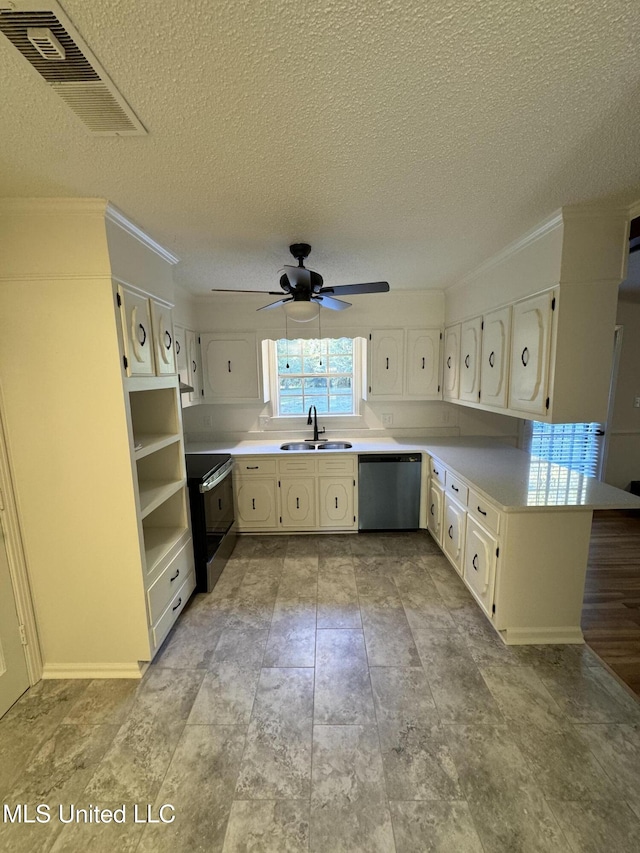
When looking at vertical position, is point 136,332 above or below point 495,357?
above

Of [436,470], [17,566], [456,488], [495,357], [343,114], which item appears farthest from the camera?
[436,470]

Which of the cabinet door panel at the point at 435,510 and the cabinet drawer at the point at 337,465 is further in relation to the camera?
the cabinet drawer at the point at 337,465

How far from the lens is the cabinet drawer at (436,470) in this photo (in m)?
3.05

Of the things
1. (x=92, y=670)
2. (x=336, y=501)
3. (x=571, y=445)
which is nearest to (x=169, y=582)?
(x=92, y=670)

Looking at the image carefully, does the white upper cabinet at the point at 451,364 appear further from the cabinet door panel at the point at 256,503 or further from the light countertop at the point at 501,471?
the cabinet door panel at the point at 256,503

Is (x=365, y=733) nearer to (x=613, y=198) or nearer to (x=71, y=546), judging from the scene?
(x=71, y=546)

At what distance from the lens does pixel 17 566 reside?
5.83ft

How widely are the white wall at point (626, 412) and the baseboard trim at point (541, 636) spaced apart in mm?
2879

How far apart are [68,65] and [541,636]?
3239 millimetres

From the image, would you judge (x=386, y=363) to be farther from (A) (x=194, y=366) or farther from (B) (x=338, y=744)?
(B) (x=338, y=744)

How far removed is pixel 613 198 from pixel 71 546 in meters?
3.28

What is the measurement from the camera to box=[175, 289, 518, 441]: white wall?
3605 mm

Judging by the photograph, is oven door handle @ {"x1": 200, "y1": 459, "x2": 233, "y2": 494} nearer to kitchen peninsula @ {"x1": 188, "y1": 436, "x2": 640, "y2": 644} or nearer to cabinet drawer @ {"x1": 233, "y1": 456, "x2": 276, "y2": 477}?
cabinet drawer @ {"x1": 233, "y1": 456, "x2": 276, "y2": 477}

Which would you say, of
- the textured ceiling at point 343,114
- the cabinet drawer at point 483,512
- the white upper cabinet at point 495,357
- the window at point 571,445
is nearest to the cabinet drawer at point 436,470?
the cabinet drawer at point 483,512
